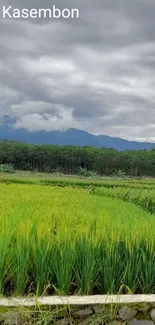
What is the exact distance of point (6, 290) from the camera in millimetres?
4020

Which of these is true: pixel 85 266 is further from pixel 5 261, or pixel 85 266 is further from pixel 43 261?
pixel 5 261

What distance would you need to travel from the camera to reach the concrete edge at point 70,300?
350cm

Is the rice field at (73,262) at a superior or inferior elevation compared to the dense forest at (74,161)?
inferior

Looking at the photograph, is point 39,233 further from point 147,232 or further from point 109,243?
point 147,232

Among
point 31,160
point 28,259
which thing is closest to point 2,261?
point 28,259

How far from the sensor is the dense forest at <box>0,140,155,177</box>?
84.3 m

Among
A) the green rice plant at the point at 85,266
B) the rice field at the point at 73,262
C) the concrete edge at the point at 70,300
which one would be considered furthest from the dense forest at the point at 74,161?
the concrete edge at the point at 70,300

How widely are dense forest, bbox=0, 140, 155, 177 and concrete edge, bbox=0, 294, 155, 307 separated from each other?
77.4 m

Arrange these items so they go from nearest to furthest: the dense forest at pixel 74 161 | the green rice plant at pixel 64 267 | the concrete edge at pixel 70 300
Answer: the concrete edge at pixel 70 300
the green rice plant at pixel 64 267
the dense forest at pixel 74 161

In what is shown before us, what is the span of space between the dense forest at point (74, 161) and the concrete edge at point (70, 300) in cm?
7739

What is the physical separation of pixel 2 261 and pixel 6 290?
1.29ft

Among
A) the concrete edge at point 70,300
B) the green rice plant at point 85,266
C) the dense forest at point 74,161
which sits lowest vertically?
the concrete edge at point 70,300

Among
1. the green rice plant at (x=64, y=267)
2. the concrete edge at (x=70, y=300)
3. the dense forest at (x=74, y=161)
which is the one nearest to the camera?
the concrete edge at (x=70, y=300)

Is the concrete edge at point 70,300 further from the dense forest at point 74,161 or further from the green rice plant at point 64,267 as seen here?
the dense forest at point 74,161
